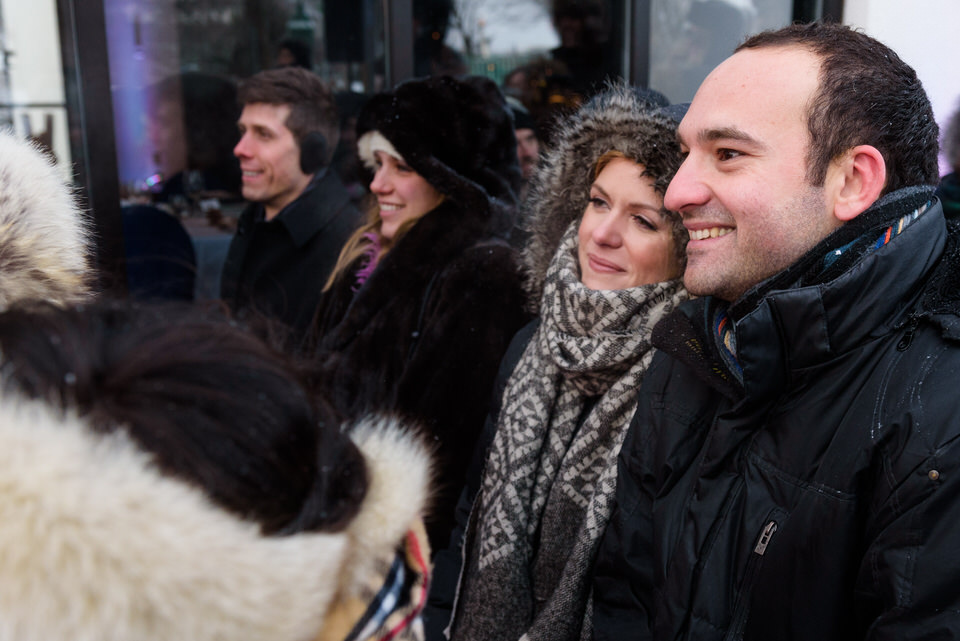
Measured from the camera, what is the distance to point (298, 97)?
11.3 feet

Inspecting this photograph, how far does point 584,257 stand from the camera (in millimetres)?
1943

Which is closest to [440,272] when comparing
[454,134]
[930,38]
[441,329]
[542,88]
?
[441,329]

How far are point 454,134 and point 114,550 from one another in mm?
2148

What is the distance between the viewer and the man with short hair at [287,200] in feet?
10.5

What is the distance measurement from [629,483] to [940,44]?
3214 millimetres

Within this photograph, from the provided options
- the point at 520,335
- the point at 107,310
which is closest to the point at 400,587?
the point at 107,310

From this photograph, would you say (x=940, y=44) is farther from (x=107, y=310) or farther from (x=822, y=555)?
(x=107, y=310)

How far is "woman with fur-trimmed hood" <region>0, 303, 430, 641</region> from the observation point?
2.10 ft

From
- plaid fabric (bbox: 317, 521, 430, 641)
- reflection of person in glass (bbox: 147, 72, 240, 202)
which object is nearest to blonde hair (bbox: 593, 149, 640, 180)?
plaid fabric (bbox: 317, 521, 430, 641)

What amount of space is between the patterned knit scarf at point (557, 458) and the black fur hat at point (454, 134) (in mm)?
762

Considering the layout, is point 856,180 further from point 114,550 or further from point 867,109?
point 114,550

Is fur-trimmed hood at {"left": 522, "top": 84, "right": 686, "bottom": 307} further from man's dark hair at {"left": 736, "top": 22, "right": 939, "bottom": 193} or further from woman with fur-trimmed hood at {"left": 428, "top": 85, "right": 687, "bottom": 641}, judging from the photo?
man's dark hair at {"left": 736, "top": 22, "right": 939, "bottom": 193}

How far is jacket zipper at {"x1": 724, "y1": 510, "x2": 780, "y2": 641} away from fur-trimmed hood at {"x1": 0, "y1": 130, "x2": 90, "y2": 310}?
3.50 feet

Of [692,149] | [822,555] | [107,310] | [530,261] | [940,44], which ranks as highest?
[940,44]
